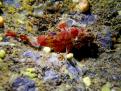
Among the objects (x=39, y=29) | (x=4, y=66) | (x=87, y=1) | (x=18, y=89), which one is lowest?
(x=18, y=89)

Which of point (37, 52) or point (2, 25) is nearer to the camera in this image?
point (37, 52)

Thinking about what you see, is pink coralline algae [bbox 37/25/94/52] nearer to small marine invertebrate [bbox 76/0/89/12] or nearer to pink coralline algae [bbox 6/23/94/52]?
pink coralline algae [bbox 6/23/94/52]

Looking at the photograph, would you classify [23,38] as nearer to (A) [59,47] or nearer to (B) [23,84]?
(A) [59,47]

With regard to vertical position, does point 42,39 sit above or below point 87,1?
below

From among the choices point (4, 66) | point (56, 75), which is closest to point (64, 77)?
point (56, 75)

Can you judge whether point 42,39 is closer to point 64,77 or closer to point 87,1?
point 64,77

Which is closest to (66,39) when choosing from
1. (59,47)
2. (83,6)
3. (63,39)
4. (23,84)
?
(63,39)

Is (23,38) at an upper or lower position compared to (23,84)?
upper

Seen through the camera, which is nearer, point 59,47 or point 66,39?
point 59,47

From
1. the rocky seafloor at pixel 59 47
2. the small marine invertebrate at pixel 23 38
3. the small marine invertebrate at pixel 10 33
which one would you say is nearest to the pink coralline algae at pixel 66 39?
the rocky seafloor at pixel 59 47

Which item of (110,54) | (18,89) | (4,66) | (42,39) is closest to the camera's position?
(18,89)
